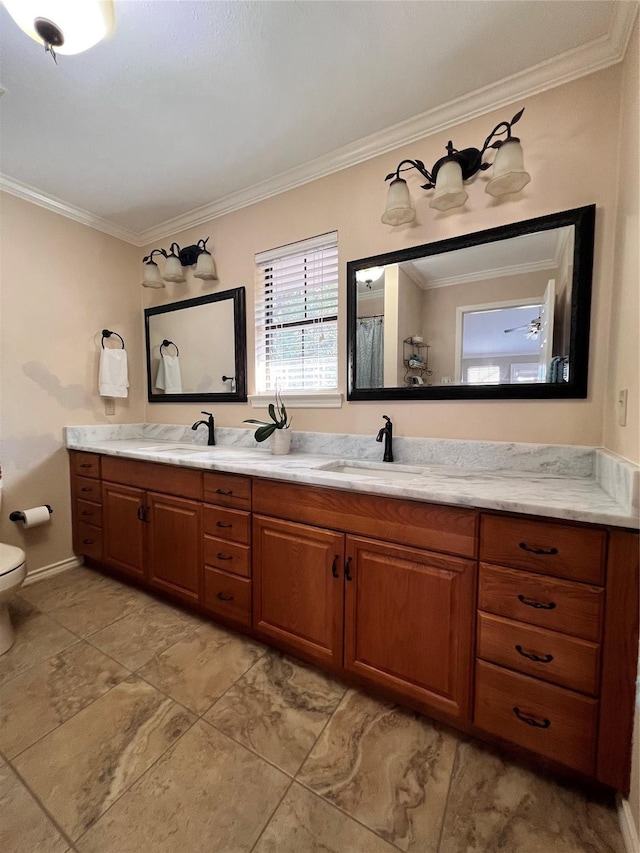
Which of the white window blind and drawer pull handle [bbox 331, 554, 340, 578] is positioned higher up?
the white window blind

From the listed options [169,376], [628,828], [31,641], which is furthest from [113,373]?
[628,828]

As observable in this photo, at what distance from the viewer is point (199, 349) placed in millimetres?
2510

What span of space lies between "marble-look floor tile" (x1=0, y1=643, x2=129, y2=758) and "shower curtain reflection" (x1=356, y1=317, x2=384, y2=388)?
176cm

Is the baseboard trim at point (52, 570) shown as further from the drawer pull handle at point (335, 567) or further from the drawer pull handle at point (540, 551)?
the drawer pull handle at point (540, 551)

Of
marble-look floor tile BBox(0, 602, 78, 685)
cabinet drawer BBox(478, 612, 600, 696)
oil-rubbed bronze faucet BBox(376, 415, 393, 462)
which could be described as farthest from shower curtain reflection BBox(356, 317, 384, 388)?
marble-look floor tile BBox(0, 602, 78, 685)

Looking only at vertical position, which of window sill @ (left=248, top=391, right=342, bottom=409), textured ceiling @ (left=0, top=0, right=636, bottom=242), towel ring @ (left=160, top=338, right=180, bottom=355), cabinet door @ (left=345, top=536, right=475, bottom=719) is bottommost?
cabinet door @ (left=345, top=536, right=475, bottom=719)

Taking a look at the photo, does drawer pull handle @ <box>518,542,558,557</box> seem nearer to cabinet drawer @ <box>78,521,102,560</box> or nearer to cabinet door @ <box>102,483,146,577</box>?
cabinet door @ <box>102,483,146,577</box>

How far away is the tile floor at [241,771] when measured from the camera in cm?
92

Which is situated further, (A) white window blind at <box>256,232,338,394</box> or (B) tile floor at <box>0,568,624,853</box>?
(A) white window blind at <box>256,232,338,394</box>

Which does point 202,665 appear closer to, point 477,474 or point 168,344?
point 477,474

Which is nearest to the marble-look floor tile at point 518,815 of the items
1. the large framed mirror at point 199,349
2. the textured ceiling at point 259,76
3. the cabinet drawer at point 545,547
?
the cabinet drawer at point 545,547

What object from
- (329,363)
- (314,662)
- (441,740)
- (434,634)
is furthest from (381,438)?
(441,740)

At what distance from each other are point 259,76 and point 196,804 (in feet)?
8.46

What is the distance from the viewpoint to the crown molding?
2068 mm
